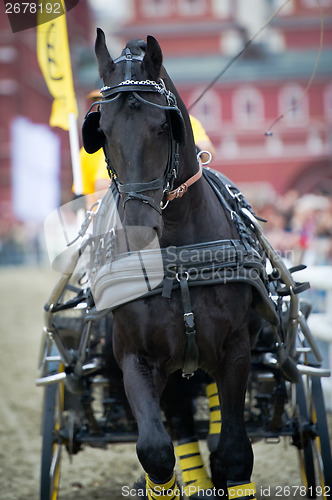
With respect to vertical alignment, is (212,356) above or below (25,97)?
below

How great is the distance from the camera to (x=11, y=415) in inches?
230

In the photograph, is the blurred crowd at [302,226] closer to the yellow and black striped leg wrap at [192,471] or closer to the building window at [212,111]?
Result: the yellow and black striped leg wrap at [192,471]

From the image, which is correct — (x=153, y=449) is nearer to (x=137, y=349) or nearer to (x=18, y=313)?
(x=137, y=349)

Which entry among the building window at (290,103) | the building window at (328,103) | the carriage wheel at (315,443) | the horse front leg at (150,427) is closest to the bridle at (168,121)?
the horse front leg at (150,427)

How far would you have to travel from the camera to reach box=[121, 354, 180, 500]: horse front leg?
8.22 ft

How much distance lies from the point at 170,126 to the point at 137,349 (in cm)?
90

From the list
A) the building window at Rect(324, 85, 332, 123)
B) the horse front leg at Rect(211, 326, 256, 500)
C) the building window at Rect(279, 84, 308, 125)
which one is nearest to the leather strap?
the horse front leg at Rect(211, 326, 256, 500)

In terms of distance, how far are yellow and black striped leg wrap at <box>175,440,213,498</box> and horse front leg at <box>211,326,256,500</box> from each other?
476mm

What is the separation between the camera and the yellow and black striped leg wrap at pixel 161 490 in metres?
2.70

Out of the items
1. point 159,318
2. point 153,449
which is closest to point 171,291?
point 159,318

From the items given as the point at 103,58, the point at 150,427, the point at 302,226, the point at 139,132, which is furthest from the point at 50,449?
the point at 302,226

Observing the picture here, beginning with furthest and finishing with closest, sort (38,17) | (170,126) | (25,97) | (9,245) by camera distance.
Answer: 1. (25,97)
2. (9,245)
3. (38,17)
4. (170,126)

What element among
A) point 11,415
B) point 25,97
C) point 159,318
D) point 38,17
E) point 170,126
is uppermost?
point 25,97

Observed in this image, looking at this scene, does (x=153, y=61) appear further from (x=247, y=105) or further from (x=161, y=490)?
(x=247, y=105)
